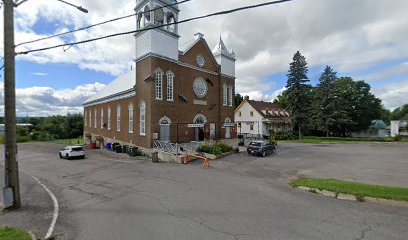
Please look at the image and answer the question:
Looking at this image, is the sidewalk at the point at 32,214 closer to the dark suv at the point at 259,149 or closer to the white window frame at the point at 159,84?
the white window frame at the point at 159,84

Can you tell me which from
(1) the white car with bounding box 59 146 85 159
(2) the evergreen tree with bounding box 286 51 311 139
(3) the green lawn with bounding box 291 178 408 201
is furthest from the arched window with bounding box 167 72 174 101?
(2) the evergreen tree with bounding box 286 51 311 139

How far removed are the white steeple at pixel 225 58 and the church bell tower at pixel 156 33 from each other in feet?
28.7

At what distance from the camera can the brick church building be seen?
2478 cm

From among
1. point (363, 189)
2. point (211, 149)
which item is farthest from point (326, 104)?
point (363, 189)

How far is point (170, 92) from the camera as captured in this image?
87.5 ft

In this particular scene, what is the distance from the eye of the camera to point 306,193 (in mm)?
10641

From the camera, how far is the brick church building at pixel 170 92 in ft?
81.3

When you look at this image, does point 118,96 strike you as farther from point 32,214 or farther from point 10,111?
point 32,214

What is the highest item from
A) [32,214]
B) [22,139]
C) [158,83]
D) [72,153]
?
[158,83]

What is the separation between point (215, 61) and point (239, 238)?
29.5 meters

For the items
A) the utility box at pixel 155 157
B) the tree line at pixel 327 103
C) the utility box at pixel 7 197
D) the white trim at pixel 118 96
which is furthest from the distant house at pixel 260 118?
the utility box at pixel 7 197

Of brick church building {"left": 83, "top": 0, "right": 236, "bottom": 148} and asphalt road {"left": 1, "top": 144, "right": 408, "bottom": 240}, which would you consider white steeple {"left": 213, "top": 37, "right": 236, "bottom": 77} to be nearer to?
brick church building {"left": 83, "top": 0, "right": 236, "bottom": 148}

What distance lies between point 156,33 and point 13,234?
866 inches

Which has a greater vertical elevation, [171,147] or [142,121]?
[142,121]
